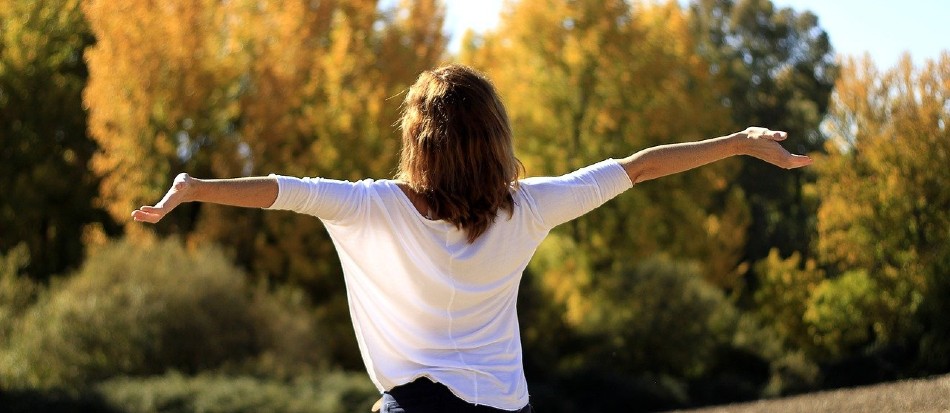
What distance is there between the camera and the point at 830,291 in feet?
78.2

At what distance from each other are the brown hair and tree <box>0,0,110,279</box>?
82.5 feet

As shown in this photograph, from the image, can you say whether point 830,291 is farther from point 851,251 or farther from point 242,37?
point 242,37

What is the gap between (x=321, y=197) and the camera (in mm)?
2684

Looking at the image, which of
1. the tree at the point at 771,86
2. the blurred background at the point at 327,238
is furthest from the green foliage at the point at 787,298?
the tree at the point at 771,86

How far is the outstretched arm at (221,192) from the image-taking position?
262cm

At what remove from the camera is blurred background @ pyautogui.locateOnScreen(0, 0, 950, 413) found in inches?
726

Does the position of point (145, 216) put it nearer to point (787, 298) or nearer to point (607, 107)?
point (787, 298)

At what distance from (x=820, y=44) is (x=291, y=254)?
70.7 ft

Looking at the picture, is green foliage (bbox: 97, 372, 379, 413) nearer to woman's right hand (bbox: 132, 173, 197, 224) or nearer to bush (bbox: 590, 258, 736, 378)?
bush (bbox: 590, 258, 736, 378)

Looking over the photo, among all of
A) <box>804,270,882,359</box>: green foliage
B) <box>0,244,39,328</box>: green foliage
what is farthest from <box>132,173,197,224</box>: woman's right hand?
<box>804,270,882,359</box>: green foliage

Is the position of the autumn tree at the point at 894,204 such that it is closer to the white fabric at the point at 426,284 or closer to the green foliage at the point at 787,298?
the green foliage at the point at 787,298

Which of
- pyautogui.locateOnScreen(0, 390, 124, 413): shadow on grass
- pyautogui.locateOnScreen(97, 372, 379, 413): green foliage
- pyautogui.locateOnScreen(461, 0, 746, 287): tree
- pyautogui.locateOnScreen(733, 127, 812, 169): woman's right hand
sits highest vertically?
pyautogui.locateOnScreen(461, 0, 746, 287): tree

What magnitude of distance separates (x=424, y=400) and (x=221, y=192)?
594mm

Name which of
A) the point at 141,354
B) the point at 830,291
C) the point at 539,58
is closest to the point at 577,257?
the point at 539,58
